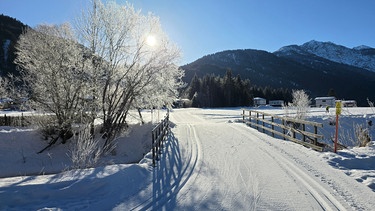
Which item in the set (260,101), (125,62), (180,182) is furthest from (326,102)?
(180,182)

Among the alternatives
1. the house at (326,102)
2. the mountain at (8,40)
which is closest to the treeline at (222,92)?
the house at (326,102)

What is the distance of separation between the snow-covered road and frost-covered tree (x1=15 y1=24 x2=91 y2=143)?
13592 millimetres

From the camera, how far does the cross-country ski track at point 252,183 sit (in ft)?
17.1

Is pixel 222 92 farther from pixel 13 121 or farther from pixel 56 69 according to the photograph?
pixel 56 69

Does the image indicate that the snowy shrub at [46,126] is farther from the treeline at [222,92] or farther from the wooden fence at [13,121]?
the treeline at [222,92]

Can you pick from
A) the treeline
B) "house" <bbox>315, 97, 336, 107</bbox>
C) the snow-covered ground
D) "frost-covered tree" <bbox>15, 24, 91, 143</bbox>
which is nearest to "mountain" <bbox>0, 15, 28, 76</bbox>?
the treeline

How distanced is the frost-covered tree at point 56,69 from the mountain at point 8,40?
71.5 metres

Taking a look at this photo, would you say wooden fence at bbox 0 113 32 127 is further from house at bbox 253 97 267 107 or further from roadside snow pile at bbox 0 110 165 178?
house at bbox 253 97 267 107

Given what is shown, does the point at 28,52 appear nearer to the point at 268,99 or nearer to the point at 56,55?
the point at 56,55

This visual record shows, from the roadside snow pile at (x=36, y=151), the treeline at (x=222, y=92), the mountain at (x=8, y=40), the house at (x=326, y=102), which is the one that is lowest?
the roadside snow pile at (x=36, y=151)

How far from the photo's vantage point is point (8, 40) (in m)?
95.2

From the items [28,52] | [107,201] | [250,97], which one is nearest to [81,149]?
[107,201]

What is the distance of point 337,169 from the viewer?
7.65 meters

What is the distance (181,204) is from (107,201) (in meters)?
1.40
